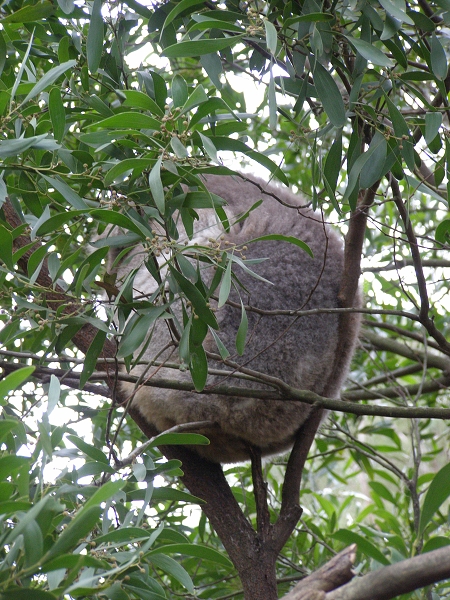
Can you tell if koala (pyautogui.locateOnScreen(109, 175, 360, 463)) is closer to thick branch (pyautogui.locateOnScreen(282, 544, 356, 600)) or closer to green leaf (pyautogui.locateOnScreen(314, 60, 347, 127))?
green leaf (pyautogui.locateOnScreen(314, 60, 347, 127))

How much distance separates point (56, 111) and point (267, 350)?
54.8 inches

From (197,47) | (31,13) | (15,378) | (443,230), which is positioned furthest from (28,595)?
(443,230)

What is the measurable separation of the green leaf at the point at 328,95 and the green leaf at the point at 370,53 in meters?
0.10

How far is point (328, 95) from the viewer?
1731 millimetres

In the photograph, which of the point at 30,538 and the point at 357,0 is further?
the point at 357,0

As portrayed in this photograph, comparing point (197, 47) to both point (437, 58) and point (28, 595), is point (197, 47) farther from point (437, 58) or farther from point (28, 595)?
point (28, 595)

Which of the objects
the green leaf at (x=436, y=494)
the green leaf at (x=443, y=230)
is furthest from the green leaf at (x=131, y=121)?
the green leaf at (x=436, y=494)

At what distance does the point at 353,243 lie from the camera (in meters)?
2.43

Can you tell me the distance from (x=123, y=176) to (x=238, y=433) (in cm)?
132

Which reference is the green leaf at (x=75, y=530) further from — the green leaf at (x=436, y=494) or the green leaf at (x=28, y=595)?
the green leaf at (x=436, y=494)

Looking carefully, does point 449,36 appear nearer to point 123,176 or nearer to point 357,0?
point 357,0

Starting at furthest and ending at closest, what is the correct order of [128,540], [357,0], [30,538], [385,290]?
[385,290] → [357,0] → [128,540] → [30,538]

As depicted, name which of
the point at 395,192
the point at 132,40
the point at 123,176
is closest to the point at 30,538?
the point at 123,176

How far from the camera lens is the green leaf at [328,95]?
171 cm
